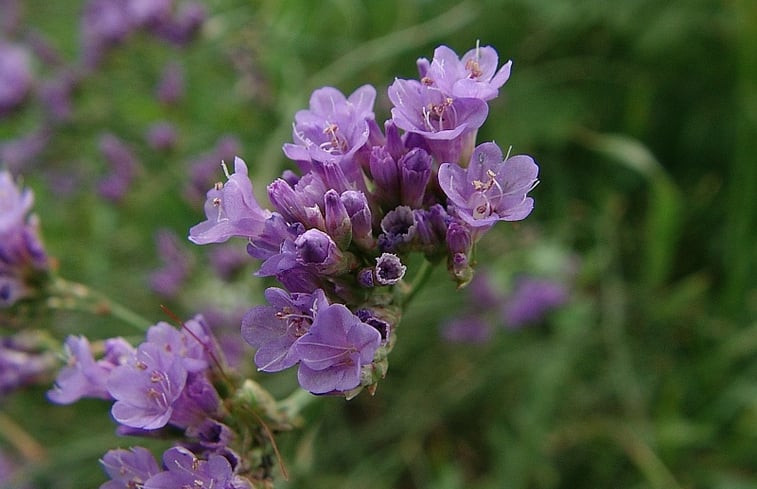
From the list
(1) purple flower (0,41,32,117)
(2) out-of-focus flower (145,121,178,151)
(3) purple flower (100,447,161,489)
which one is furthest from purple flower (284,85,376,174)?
(1) purple flower (0,41,32,117)

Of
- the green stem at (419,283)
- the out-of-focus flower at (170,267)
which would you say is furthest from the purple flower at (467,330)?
the green stem at (419,283)

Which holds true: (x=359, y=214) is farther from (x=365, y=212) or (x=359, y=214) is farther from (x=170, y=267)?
(x=170, y=267)

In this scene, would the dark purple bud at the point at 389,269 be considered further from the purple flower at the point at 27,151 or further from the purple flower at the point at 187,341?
the purple flower at the point at 27,151

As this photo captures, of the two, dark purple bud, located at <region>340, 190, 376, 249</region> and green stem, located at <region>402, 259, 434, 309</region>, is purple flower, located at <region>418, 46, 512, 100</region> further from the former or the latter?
green stem, located at <region>402, 259, 434, 309</region>

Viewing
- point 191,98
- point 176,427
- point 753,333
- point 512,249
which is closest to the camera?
point 176,427

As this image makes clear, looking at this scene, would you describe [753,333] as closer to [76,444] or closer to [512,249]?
[512,249]

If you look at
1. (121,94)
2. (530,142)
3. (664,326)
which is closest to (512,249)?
(530,142)

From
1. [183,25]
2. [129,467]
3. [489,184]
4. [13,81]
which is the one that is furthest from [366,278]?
[13,81]
